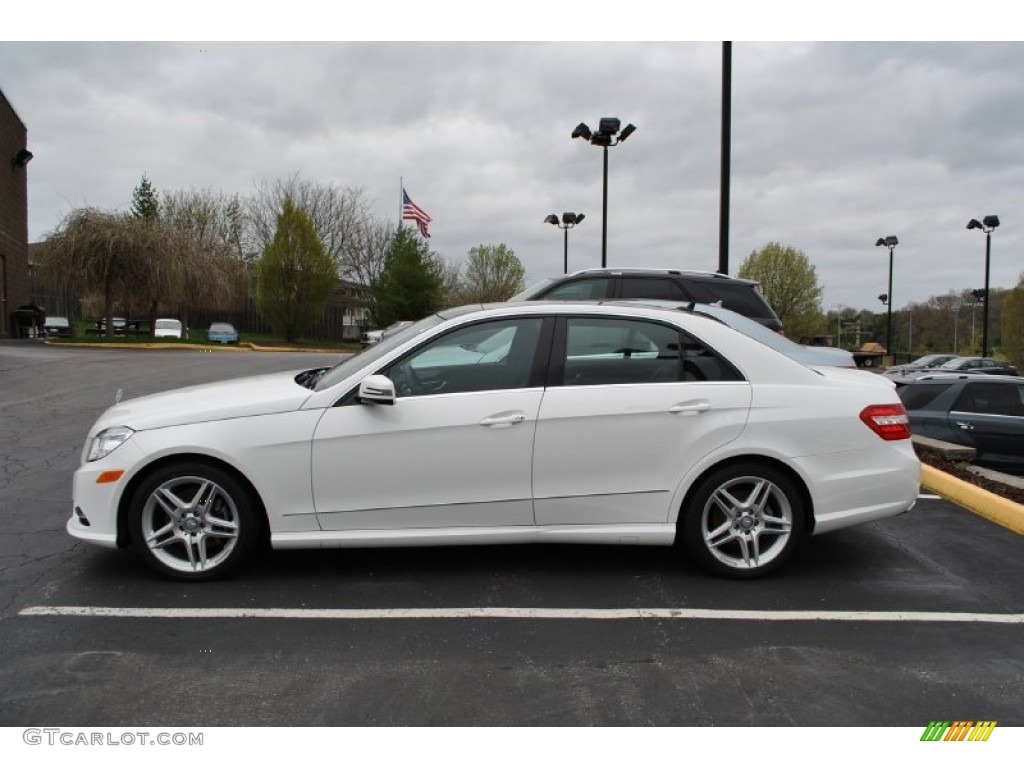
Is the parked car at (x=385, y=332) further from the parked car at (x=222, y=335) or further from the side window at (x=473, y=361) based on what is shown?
the parked car at (x=222, y=335)

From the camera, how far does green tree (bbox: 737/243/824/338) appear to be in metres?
54.1

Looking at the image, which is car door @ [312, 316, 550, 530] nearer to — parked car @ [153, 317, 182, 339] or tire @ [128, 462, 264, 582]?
tire @ [128, 462, 264, 582]

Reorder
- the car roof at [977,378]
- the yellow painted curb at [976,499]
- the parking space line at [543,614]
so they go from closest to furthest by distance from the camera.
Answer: the parking space line at [543,614], the yellow painted curb at [976,499], the car roof at [977,378]

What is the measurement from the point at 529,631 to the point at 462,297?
52498 mm

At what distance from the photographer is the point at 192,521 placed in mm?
4188

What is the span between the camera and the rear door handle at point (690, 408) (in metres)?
4.25

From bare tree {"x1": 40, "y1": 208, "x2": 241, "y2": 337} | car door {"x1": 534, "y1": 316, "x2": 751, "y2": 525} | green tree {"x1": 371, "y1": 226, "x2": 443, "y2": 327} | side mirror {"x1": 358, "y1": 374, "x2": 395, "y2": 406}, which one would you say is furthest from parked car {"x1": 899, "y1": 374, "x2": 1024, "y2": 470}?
green tree {"x1": 371, "y1": 226, "x2": 443, "y2": 327}

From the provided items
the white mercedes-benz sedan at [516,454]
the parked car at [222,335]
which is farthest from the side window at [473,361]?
the parked car at [222,335]

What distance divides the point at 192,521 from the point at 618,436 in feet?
8.00

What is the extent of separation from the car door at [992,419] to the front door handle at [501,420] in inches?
310

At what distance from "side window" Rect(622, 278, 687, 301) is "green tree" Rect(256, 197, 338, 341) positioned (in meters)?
34.7

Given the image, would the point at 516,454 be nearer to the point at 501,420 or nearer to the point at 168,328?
the point at 501,420

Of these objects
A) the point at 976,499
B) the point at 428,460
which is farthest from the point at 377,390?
the point at 976,499

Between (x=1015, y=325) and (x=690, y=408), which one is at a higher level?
(x=1015, y=325)
